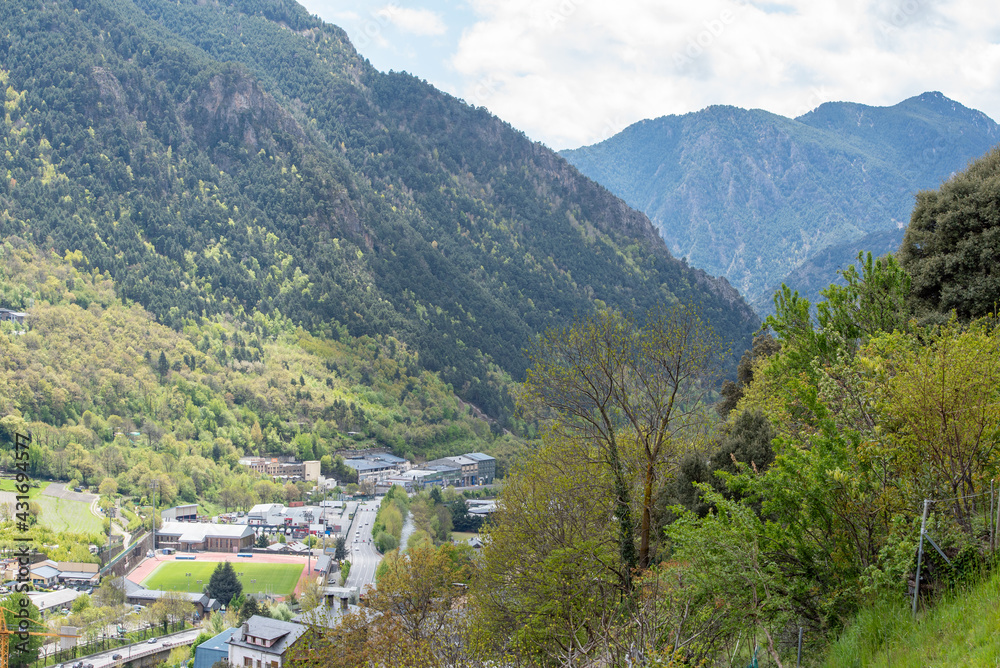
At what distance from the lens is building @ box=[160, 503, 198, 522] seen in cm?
6862

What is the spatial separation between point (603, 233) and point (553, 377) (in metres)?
151

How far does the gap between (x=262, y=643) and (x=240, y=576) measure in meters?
25.5

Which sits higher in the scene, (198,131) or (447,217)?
(198,131)

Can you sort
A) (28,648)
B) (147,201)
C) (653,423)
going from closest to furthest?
(653,423)
(28,648)
(147,201)

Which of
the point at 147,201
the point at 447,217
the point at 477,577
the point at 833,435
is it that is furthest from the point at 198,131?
the point at 833,435

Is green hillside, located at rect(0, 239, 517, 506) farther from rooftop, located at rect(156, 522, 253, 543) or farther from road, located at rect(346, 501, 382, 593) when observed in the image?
road, located at rect(346, 501, 382, 593)

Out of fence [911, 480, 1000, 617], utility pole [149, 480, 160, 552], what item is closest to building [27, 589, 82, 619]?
utility pole [149, 480, 160, 552]

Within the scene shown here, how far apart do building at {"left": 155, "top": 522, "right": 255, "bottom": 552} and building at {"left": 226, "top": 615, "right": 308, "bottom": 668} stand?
30.0 meters

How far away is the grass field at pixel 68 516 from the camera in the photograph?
60375mm

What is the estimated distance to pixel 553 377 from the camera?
16484 mm

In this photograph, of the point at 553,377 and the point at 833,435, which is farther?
the point at 553,377

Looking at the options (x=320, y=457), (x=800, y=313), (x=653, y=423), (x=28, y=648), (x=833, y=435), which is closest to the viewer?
(x=833, y=435)

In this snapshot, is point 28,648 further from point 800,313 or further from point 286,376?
point 286,376

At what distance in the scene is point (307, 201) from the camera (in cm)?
13150
